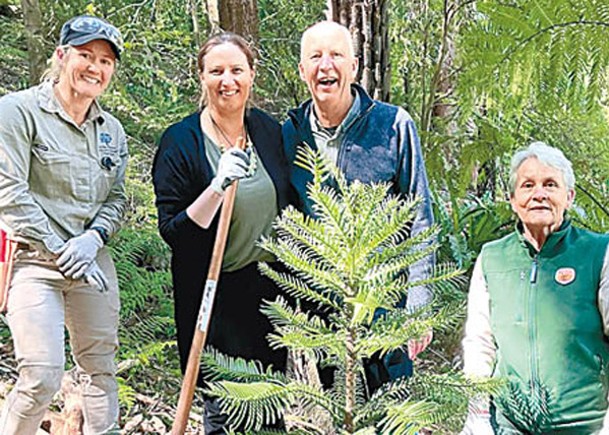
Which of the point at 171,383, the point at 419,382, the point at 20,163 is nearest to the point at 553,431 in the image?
the point at 419,382

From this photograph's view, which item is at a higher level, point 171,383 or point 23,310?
point 23,310

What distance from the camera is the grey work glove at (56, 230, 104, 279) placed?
237 centimetres

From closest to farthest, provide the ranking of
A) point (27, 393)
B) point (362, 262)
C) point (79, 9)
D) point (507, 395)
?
point (362, 262), point (507, 395), point (27, 393), point (79, 9)

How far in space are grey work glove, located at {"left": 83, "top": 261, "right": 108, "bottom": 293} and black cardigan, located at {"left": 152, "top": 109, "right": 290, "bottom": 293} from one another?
28cm

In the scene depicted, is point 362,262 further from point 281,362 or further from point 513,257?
point 281,362

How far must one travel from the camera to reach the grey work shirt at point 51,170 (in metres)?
2.32

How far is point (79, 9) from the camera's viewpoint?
5645 millimetres

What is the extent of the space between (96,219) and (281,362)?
840mm

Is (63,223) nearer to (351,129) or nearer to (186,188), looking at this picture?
(186,188)

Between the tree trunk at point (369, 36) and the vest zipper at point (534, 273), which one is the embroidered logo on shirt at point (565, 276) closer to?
the vest zipper at point (534, 273)

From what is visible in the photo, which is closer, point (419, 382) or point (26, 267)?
point (419, 382)

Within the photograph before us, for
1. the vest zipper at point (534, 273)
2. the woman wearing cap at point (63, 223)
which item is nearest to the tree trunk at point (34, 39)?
the woman wearing cap at point (63, 223)

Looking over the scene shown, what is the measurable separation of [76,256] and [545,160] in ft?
5.16

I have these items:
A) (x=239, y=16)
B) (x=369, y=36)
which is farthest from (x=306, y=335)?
(x=239, y=16)
